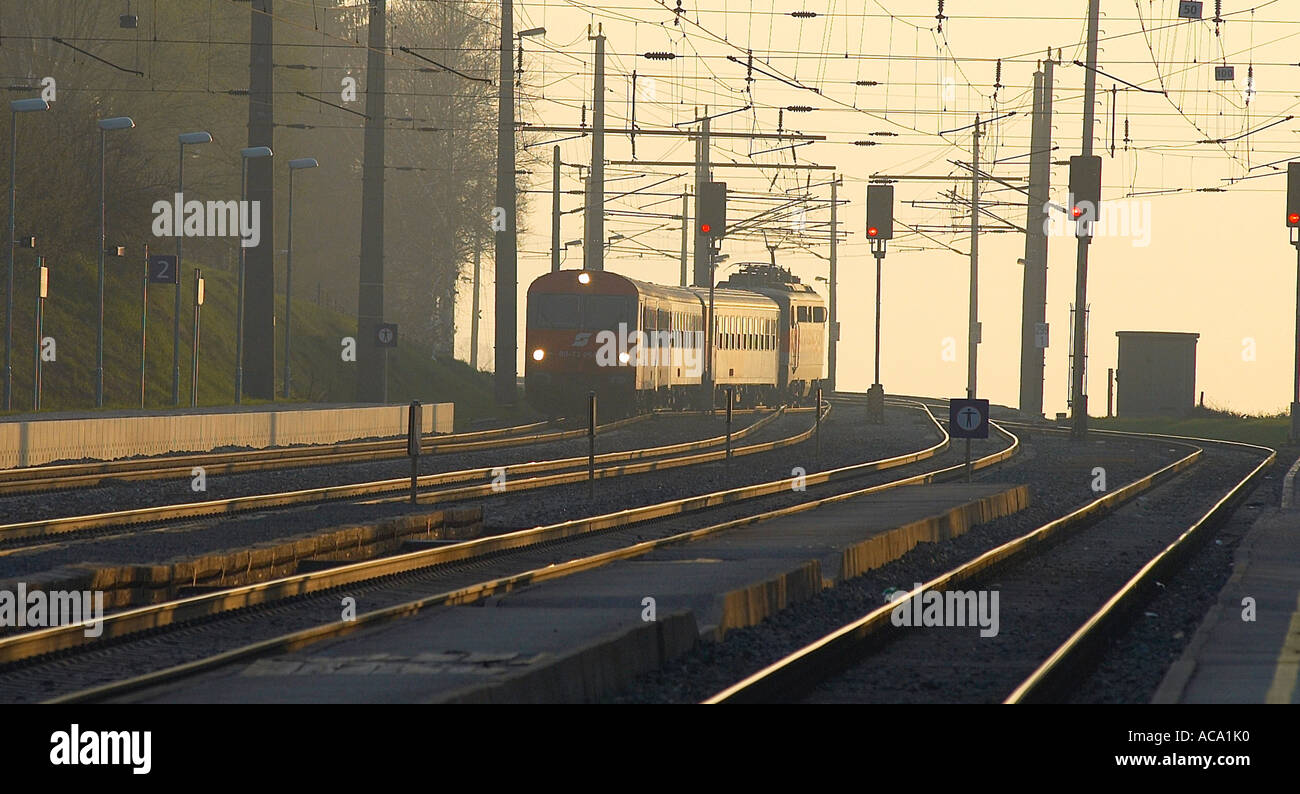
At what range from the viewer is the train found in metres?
43.5

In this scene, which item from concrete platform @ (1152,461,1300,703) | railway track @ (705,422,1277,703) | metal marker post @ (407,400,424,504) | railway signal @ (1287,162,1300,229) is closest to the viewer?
concrete platform @ (1152,461,1300,703)

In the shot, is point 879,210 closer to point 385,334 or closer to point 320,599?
point 385,334

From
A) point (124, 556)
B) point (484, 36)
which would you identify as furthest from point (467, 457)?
point (484, 36)

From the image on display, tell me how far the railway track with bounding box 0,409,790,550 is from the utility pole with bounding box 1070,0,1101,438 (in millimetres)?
9978

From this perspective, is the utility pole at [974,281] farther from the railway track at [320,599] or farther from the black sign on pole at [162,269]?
the railway track at [320,599]

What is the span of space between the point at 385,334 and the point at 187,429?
10.3 metres

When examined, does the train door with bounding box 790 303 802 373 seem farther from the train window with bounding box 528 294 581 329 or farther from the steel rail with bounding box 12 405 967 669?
the steel rail with bounding box 12 405 967 669

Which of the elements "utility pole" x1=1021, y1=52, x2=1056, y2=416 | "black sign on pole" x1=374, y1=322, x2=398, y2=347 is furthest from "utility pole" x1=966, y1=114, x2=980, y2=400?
"black sign on pole" x1=374, y1=322, x2=398, y2=347

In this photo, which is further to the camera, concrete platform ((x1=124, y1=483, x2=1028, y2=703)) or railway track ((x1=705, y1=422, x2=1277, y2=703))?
railway track ((x1=705, y1=422, x2=1277, y2=703))

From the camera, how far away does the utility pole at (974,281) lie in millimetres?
50656

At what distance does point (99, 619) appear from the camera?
11.4 meters

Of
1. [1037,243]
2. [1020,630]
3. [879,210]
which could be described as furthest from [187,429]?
[1037,243]
